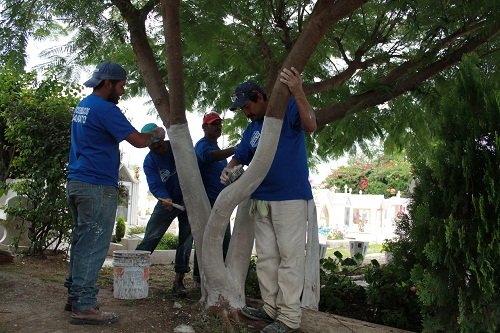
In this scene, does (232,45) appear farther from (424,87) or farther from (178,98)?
(424,87)

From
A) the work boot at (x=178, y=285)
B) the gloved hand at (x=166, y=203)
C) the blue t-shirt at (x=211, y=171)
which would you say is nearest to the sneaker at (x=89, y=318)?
the work boot at (x=178, y=285)

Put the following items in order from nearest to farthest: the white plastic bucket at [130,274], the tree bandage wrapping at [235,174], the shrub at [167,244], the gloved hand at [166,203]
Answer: the tree bandage wrapping at [235,174] → the white plastic bucket at [130,274] → the gloved hand at [166,203] → the shrub at [167,244]

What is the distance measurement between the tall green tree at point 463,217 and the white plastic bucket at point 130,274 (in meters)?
2.45

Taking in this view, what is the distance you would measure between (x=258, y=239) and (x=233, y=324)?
677 millimetres

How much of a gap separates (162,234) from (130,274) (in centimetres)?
72

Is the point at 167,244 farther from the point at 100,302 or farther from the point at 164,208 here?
the point at 100,302

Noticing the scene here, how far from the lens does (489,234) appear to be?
2994mm

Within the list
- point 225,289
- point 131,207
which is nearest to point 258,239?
point 225,289

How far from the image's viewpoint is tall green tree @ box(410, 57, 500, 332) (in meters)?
2.98

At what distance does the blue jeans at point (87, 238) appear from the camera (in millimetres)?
3797

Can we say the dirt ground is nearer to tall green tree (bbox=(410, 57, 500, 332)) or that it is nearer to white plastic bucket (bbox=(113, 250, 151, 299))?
white plastic bucket (bbox=(113, 250, 151, 299))

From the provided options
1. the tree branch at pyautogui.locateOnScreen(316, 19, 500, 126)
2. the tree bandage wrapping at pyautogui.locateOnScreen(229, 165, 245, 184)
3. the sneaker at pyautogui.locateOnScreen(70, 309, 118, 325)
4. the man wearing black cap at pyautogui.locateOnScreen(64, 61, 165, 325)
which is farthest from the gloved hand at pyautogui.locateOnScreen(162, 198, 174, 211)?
the tree branch at pyautogui.locateOnScreen(316, 19, 500, 126)

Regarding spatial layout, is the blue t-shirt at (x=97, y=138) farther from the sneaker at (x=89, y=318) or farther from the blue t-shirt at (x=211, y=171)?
the blue t-shirt at (x=211, y=171)

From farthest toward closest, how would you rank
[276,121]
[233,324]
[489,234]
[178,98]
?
[178,98], [233,324], [276,121], [489,234]
